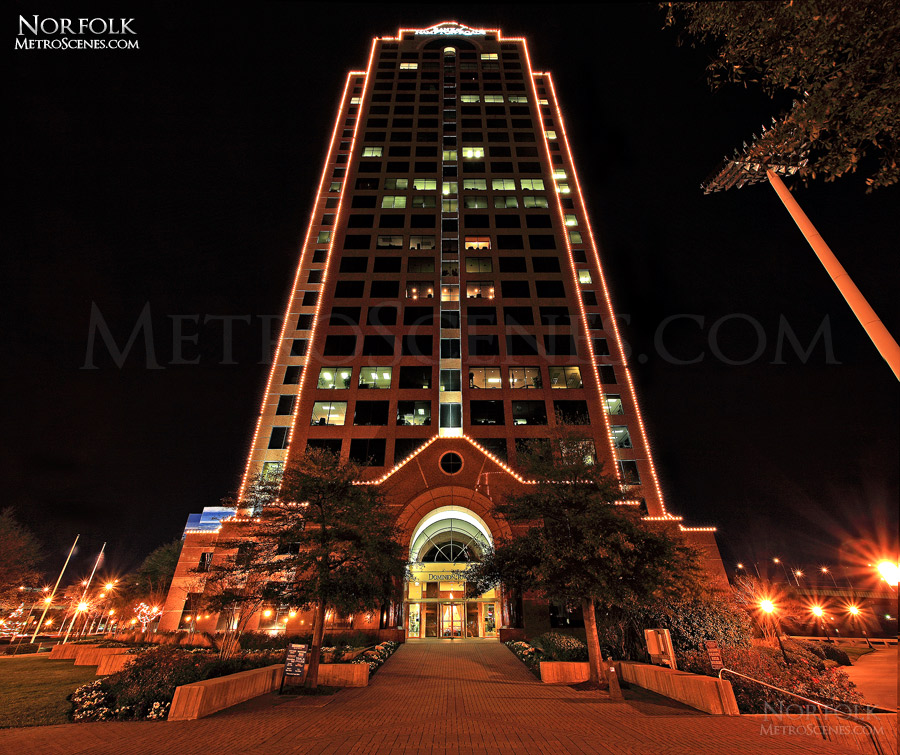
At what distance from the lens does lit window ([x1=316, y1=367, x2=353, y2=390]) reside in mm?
39688

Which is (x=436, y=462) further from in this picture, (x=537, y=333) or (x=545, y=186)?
(x=545, y=186)

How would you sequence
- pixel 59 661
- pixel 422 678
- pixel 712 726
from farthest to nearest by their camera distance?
pixel 59 661, pixel 422 678, pixel 712 726

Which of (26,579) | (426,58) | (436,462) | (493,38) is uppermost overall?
(493,38)

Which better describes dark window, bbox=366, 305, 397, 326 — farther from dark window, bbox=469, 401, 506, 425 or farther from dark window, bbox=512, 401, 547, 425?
dark window, bbox=512, 401, 547, 425

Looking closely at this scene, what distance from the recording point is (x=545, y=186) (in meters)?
51.0

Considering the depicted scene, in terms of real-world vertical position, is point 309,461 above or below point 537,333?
below

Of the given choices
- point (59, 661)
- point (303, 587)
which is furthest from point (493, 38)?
point (59, 661)

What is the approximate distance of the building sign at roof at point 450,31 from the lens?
221ft

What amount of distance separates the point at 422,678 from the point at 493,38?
82.4 meters

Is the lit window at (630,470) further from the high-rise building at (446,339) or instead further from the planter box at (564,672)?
the planter box at (564,672)

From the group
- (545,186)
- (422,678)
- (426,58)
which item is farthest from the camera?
(426,58)

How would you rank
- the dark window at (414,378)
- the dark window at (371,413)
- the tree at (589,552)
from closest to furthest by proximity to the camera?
the tree at (589,552), the dark window at (371,413), the dark window at (414,378)

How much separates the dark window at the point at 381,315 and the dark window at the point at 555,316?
48.2 feet

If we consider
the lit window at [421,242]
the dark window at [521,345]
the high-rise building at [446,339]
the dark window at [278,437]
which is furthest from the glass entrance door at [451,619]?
the lit window at [421,242]
